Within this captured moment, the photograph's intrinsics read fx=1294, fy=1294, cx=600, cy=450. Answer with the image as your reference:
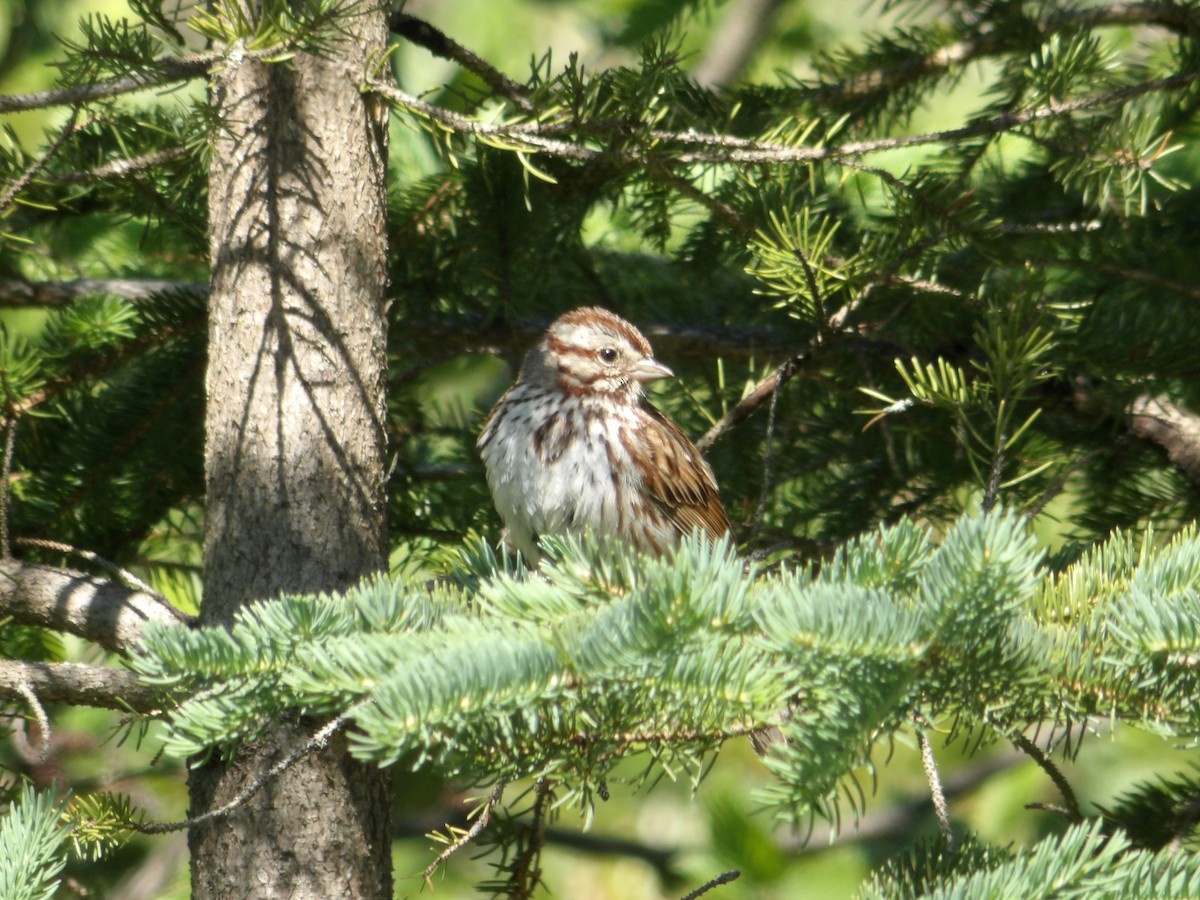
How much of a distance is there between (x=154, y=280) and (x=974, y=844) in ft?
9.48

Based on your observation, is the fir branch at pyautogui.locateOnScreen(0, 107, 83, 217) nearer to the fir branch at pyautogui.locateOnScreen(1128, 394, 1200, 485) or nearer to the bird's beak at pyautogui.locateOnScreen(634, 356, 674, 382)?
the bird's beak at pyautogui.locateOnScreen(634, 356, 674, 382)

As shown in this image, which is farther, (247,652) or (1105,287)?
(1105,287)

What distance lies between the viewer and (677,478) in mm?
3730

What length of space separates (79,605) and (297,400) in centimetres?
62

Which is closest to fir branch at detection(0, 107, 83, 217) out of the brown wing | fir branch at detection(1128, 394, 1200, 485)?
the brown wing

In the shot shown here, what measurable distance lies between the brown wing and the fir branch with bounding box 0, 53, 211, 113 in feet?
5.58

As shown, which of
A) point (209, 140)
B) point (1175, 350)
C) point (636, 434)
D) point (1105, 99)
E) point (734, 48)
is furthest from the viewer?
point (734, 48)

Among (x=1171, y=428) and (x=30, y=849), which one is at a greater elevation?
(x=1171, y=428)

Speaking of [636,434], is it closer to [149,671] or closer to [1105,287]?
[1105,287]

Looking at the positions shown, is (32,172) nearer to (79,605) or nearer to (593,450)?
(79,605)

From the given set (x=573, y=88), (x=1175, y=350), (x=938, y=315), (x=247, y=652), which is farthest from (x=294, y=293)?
(x=1175, y=350)

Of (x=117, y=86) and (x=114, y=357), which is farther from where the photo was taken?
(x=114, y=357)

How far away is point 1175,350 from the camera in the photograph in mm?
3246

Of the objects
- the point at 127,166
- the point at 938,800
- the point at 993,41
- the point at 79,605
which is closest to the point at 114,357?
the point at 127,166
